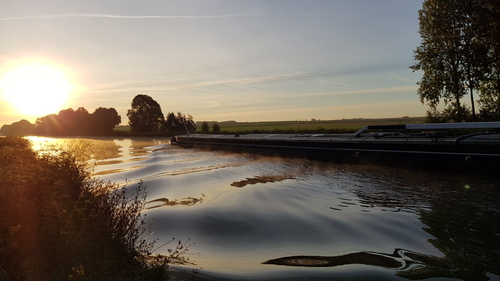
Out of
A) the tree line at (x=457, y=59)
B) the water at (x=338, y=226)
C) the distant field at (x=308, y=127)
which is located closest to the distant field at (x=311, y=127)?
the distant field at (x=308, y=127)

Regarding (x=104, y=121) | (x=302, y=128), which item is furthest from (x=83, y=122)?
(x=302, y=128)

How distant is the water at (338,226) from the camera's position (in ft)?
20.5

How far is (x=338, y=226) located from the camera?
343 inches

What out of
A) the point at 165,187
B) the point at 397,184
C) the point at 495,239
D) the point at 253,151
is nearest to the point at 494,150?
the point at 397,184

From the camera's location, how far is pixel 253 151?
3216 cm

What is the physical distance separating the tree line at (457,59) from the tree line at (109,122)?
162ft

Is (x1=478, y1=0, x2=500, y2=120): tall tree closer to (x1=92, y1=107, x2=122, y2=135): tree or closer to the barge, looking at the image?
the barge

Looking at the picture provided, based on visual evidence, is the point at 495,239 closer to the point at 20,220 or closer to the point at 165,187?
the point at 20,220

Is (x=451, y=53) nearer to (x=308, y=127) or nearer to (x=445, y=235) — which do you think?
(x=445, y=235)

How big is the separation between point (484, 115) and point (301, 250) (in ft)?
100

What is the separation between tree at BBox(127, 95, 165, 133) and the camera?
8338 cm

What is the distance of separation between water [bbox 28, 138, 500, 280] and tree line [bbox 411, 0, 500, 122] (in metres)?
19.3

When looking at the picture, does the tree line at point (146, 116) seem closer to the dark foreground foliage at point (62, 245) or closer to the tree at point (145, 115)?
the tree at point (145, 115)

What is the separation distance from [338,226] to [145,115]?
81221 millimetres
